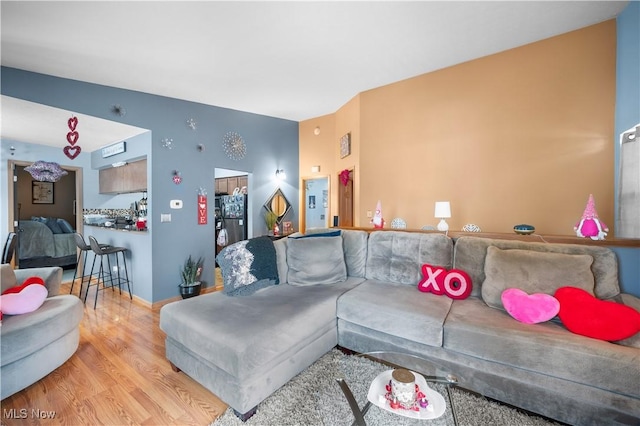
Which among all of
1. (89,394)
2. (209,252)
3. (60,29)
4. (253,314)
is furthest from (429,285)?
(60,29)

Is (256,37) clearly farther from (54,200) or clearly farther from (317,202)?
(54,200)

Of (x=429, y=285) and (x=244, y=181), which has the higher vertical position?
(x=244, y=181)

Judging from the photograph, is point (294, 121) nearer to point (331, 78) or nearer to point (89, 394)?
point (331, 78)

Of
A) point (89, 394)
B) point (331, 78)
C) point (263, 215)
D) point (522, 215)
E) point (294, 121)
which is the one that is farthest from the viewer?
point (294, 121)

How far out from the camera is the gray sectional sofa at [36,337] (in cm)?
166

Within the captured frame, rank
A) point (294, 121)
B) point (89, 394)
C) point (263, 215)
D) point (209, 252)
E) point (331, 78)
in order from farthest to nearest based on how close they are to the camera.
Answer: point (294, 121) → point (263, 215) → point (209, 252) → point (331, 78) → point (89, 394)

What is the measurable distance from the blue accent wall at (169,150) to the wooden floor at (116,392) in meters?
1.23

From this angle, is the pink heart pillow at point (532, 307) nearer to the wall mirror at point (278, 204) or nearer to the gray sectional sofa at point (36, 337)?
the gray sectional sofa at point (36, 337)

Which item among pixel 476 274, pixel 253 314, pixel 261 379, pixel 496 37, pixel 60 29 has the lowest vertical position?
pixel 261 379

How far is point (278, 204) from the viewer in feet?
16.5

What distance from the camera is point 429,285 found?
2252mm

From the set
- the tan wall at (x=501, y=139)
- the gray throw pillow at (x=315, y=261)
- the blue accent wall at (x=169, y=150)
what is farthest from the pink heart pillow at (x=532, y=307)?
the blue accent wall at (x=169, y=150)

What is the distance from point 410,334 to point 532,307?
0.78 meters

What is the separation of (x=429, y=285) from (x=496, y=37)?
277 centimetres
